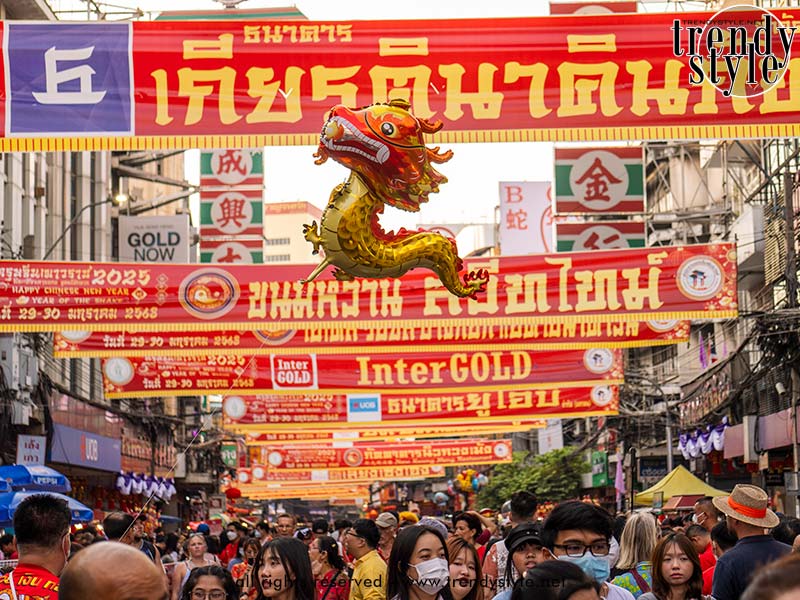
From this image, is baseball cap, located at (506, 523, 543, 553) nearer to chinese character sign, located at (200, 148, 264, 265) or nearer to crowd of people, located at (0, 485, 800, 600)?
crowd of people, located at (0, 485, 800, 600)

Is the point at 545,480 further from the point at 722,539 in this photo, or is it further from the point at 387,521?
the point at 722,539

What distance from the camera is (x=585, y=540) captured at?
6.12 metres

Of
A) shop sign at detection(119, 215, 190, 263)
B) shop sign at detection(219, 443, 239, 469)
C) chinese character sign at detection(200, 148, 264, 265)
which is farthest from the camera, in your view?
shop sign at detection(219, 443, 239, 469)

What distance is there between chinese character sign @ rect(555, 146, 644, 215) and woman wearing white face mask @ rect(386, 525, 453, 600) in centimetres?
1700

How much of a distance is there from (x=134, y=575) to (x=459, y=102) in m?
8.30

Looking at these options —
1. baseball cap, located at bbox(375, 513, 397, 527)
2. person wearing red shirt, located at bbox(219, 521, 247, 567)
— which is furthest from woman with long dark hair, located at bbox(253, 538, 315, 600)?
person wearing red shirt, located at bbox(219, 521, 247, 567)

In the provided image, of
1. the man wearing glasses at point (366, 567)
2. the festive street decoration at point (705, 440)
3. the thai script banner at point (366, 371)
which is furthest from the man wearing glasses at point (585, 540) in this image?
the festive street decoration at point (705, 440)

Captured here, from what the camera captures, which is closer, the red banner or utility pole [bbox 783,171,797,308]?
utility pole [bbox 783,171,797,308]

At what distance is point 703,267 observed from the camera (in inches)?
779

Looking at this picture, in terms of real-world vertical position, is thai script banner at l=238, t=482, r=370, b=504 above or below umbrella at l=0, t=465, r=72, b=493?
below

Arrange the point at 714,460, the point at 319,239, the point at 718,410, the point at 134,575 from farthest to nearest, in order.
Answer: the point at 714,460 < the point at 718,410 < the point at 319,239 < the point at 134,575

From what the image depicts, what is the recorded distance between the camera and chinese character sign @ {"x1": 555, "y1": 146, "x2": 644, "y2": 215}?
23.7 metres

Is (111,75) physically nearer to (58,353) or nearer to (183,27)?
(183,27)

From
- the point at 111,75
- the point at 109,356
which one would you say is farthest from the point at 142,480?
the point at 111,75
